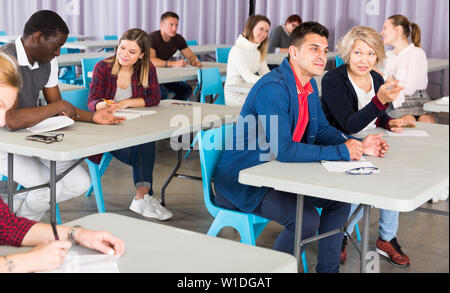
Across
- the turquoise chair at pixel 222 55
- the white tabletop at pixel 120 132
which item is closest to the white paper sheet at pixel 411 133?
the white tabletop at pixel 120 132

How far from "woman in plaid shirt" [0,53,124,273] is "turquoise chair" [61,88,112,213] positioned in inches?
66.2

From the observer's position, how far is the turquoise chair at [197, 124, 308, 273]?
259cm

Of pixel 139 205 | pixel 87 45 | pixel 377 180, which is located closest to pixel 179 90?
pixel 87 45

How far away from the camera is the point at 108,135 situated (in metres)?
2.75

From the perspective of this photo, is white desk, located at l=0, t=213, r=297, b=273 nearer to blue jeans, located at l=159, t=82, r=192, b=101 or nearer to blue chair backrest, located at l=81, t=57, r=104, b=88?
blue chair backrest, located at l=81, t=57, r=104, b=88

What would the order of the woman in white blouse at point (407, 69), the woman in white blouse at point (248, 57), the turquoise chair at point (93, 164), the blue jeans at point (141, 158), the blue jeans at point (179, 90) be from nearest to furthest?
the turquoise chair at point (93, 164)
the blue jeans at point (141, 158)
the woman in white blouse at point (407, 69)
the woman in white blouse at point (248, 57)
the blue jeans at point (179, 90)

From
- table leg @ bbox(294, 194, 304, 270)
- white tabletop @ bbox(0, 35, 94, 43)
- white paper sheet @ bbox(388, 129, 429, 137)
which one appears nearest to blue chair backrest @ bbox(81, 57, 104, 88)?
white paper sheet @ bbox(388, 129, 429, 137)

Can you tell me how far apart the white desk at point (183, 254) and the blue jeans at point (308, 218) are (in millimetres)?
925

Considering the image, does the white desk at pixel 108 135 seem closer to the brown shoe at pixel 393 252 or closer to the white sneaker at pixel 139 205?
the white sneaker at pixel 139 205

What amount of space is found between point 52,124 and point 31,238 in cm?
135

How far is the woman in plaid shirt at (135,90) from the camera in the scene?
360 cm

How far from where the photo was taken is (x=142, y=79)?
12.1ft
